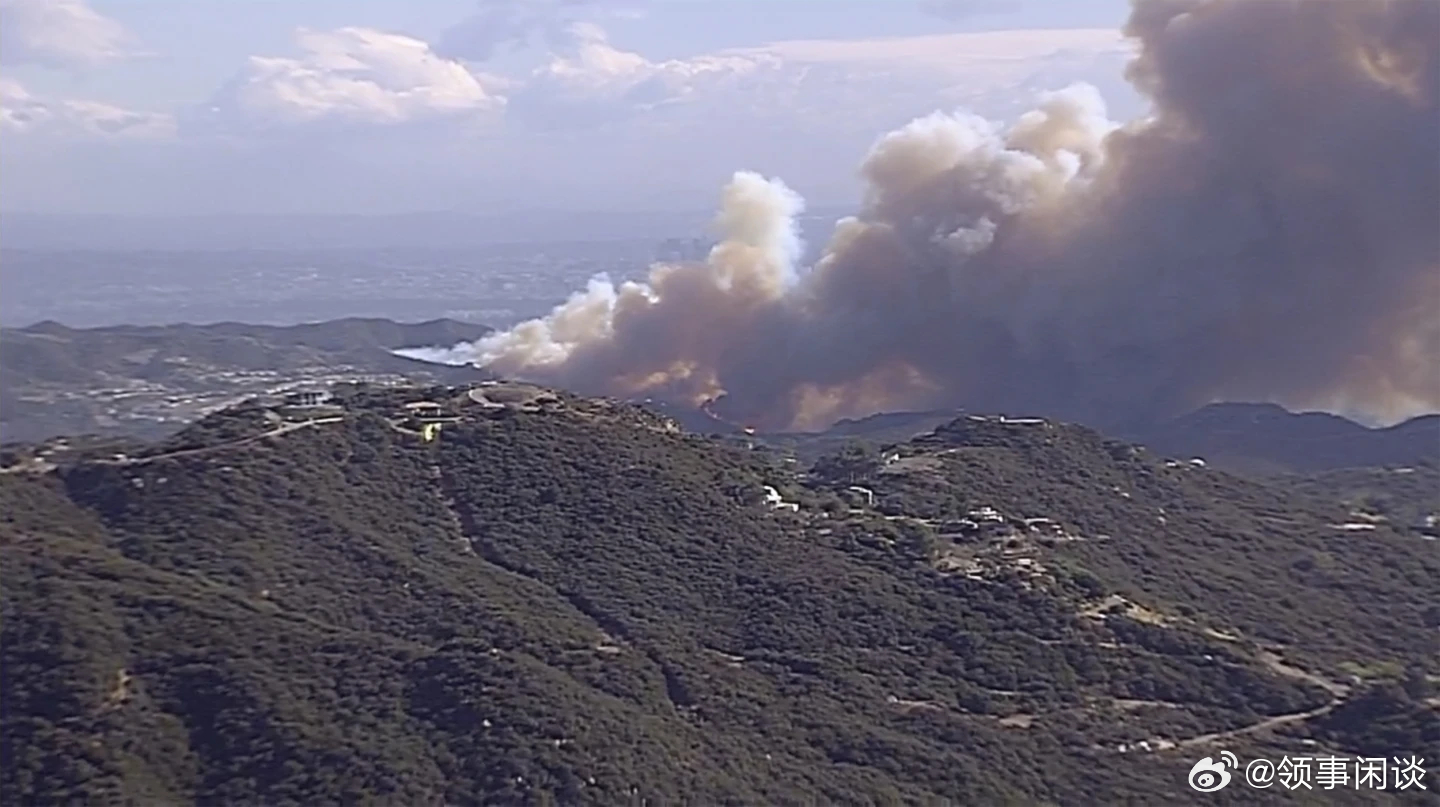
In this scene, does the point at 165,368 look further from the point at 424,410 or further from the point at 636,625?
the point at 636,625

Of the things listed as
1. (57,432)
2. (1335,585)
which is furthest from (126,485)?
(57,432)

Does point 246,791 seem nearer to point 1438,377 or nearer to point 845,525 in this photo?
point 845,525

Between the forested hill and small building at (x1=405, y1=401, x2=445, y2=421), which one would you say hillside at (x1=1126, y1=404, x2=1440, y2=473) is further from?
small building at (x1=405, y1=401, x2=445, y2=421)

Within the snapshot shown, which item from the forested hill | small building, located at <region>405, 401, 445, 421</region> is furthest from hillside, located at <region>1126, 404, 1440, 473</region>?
small building, located at <region>405, 401, 445, 421</region>

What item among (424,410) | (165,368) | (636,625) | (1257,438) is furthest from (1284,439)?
(165,368)

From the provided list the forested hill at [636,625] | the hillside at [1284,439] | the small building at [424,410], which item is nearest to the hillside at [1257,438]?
the hillside at [1284,439]
